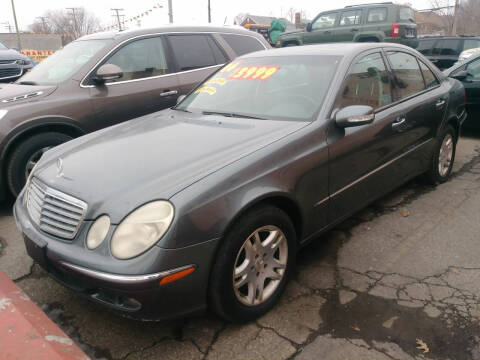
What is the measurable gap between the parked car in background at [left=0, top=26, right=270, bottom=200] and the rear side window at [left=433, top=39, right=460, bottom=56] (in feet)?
28.5

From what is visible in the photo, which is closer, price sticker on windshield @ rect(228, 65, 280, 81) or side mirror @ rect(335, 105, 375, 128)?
side mirror @ rect(335, 105, 375, 128)

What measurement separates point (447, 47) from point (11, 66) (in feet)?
36.3

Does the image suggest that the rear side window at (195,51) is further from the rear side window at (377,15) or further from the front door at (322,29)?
the front door at (322,29)

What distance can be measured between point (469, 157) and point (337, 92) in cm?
359

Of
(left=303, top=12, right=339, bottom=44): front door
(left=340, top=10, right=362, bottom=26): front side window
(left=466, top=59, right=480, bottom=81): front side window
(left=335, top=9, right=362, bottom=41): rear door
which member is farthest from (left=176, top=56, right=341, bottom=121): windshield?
(left=303, top=12, right=339, bottom=44): front door

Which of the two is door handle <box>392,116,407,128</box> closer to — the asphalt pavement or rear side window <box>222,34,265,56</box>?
the asphalt pavement

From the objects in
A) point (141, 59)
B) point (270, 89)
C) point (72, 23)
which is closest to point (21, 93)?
point (141, 59)

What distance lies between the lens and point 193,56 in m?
5.43

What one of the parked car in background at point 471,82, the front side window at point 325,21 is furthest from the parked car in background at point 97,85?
the front side window at point 325,21

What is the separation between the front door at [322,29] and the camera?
46.0 ft

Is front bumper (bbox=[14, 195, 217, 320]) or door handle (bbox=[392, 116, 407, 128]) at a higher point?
door handle (bbox=[392, 116, 407, 128])

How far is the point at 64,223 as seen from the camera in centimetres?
226

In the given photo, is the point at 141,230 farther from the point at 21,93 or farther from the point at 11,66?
the point at 11,66

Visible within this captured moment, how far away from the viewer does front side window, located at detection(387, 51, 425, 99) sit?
3.79 metres
